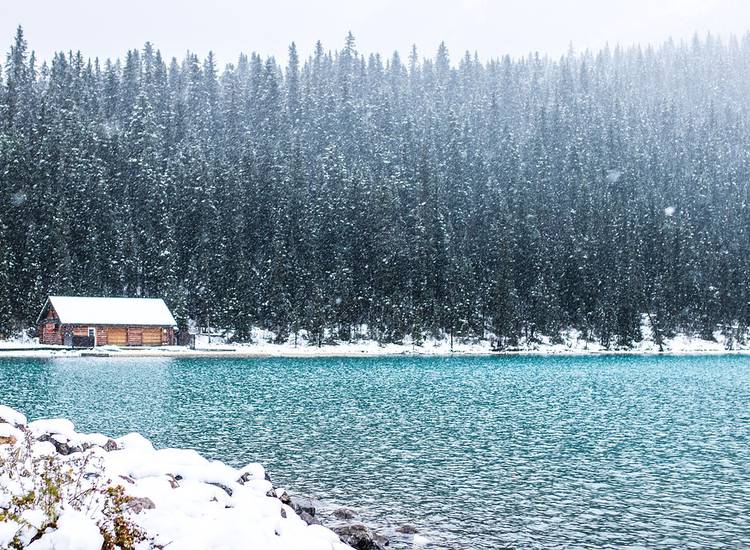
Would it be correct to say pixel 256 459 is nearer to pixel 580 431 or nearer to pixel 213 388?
pixel 580 431

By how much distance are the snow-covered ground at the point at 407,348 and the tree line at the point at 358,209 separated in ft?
7.03

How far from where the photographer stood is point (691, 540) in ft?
50.9

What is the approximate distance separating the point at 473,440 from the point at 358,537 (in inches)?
571

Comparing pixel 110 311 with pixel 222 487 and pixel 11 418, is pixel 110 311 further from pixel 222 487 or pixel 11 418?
pixel 222 487

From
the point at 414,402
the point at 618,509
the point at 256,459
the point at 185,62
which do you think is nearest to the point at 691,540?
the point at 618,509

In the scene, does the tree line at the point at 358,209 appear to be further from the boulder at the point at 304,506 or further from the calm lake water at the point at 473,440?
the boulder at the point at 304,506

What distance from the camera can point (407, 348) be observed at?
4045 inches

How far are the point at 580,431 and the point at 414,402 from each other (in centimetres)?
1240

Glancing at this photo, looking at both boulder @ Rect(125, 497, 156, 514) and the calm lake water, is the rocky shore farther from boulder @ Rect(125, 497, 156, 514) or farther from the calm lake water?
the calm lake water

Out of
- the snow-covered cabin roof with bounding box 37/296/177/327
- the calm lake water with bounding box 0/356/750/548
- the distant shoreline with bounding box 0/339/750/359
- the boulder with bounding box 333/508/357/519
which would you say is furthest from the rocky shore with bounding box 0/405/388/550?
the snow-covered cabin roof with bounding box 37/296/177/327

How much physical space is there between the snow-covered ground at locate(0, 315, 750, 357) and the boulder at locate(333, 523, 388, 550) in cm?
7176

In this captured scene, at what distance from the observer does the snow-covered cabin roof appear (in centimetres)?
8506

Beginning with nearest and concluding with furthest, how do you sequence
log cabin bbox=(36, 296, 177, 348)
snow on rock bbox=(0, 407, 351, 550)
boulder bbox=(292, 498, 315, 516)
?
snow on rock bbox=(0, 407, 351, 550), boulder bbox=(292, 498, 315, 516), log cabin bbox=(36, 296, 177, 348)

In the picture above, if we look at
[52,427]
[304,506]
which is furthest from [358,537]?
[52,427]
